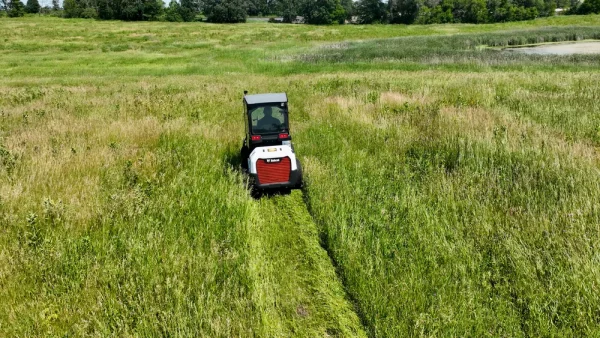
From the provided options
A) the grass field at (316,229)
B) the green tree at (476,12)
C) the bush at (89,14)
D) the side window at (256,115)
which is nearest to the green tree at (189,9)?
the bush at (89,14)

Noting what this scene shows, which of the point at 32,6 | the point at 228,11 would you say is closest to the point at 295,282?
the point at 228,11

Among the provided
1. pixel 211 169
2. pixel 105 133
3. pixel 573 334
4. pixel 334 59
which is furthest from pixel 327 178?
pixel 334 59

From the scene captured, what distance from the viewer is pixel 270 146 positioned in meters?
6.68

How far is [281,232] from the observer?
5.73 m

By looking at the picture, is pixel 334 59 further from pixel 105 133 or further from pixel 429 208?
pixel 429 208

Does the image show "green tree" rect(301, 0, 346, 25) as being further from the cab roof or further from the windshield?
the windshield

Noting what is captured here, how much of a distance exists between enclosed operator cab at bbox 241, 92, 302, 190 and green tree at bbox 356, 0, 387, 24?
13053cm

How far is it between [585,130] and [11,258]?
12.5 meters

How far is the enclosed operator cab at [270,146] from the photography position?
657 cm

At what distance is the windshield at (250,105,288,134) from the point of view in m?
6.84

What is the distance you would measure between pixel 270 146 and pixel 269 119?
616 millimetres

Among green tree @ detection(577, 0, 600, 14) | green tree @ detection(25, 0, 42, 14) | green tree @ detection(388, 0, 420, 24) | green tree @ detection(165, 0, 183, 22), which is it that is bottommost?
green tree @ detection(577, 0, 600, 14)

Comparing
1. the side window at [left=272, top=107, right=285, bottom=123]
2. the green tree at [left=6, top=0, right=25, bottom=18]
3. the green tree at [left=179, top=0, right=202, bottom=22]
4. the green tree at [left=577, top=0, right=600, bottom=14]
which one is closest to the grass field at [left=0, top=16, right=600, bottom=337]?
the side window at [left=272, top=107, right=285, bottom=123]

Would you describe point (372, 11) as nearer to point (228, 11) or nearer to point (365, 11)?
point (365, 11)
